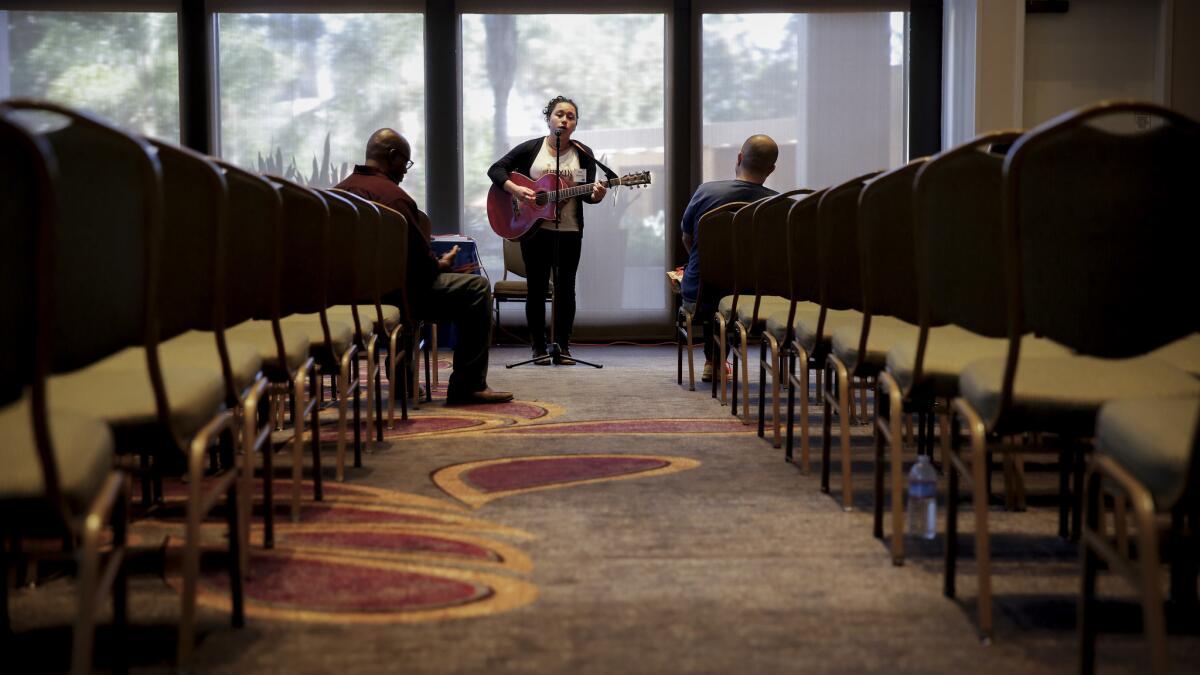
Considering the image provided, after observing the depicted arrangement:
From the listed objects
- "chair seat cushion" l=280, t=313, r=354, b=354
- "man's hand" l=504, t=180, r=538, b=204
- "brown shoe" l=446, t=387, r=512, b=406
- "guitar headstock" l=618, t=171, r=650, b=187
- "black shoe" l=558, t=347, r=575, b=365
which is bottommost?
"black shoe" l=558, t=347, r=575, b=365

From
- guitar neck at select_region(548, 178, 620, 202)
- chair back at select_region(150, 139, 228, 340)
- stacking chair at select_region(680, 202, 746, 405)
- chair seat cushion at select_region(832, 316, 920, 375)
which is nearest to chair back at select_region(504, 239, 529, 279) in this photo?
guitar neck at select_region(548, 178, 620, 202)

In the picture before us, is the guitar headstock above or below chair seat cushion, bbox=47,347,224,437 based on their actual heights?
above

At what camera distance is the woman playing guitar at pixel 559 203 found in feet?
20.4

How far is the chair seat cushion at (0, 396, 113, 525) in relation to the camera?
3.82 ft

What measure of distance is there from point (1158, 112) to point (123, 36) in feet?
24.8

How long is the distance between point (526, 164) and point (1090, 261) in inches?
195

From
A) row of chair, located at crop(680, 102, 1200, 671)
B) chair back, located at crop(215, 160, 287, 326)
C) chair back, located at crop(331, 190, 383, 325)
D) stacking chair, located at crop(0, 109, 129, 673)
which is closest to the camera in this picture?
stacking chair, located at crop(0, 109, 129, 673)

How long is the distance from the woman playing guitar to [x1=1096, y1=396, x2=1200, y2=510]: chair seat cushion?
4.82 metres

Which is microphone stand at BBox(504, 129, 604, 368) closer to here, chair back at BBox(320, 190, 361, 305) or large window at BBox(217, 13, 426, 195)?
large window at BBox(217, 13, 426, 195)

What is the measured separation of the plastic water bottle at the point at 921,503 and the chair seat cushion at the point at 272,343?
142 cm

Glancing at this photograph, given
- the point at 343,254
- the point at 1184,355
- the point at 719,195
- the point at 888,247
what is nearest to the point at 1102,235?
the point at 1184,355

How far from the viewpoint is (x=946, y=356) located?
7.21ft

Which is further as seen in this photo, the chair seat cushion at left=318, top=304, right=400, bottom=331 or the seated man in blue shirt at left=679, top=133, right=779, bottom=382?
the seated man in blue shirt at left=679, top=133, right=779, bottom=382

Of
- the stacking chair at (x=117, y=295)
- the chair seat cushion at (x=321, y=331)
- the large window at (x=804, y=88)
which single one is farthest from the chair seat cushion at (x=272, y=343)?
the large window at (x=804, y=88)
